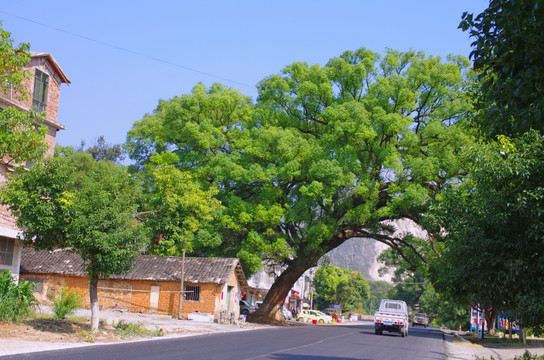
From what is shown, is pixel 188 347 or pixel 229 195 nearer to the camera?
pixel 188 347

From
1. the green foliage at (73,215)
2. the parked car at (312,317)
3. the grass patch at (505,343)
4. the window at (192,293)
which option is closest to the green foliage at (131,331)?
the green foliage at (73,215)

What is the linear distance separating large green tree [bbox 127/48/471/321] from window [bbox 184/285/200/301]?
359cm

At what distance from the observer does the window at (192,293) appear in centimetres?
3706

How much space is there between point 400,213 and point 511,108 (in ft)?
91.8

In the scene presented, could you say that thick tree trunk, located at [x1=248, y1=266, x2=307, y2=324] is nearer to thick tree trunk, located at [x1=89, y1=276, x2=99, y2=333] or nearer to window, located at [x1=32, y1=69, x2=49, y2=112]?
window, located at [x1=32, y1=69, x2=49, y2=112]

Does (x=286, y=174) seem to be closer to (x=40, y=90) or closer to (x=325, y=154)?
(x=325, y=154)

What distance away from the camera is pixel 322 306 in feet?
356

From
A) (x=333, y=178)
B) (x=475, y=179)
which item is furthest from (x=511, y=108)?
(x=333, y=178)

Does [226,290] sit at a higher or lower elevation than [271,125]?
lower

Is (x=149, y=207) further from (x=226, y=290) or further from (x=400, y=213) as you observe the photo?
(x=400, y=213)

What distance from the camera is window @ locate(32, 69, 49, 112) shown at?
28.8 m

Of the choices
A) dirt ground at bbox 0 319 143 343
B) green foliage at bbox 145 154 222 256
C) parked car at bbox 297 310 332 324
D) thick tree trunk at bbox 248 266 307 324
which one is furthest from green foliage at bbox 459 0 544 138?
parked car at bbox 297 310 332 324

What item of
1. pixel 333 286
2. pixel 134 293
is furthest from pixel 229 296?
pixel 333 286

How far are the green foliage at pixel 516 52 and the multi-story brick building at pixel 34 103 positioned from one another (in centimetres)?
2101
